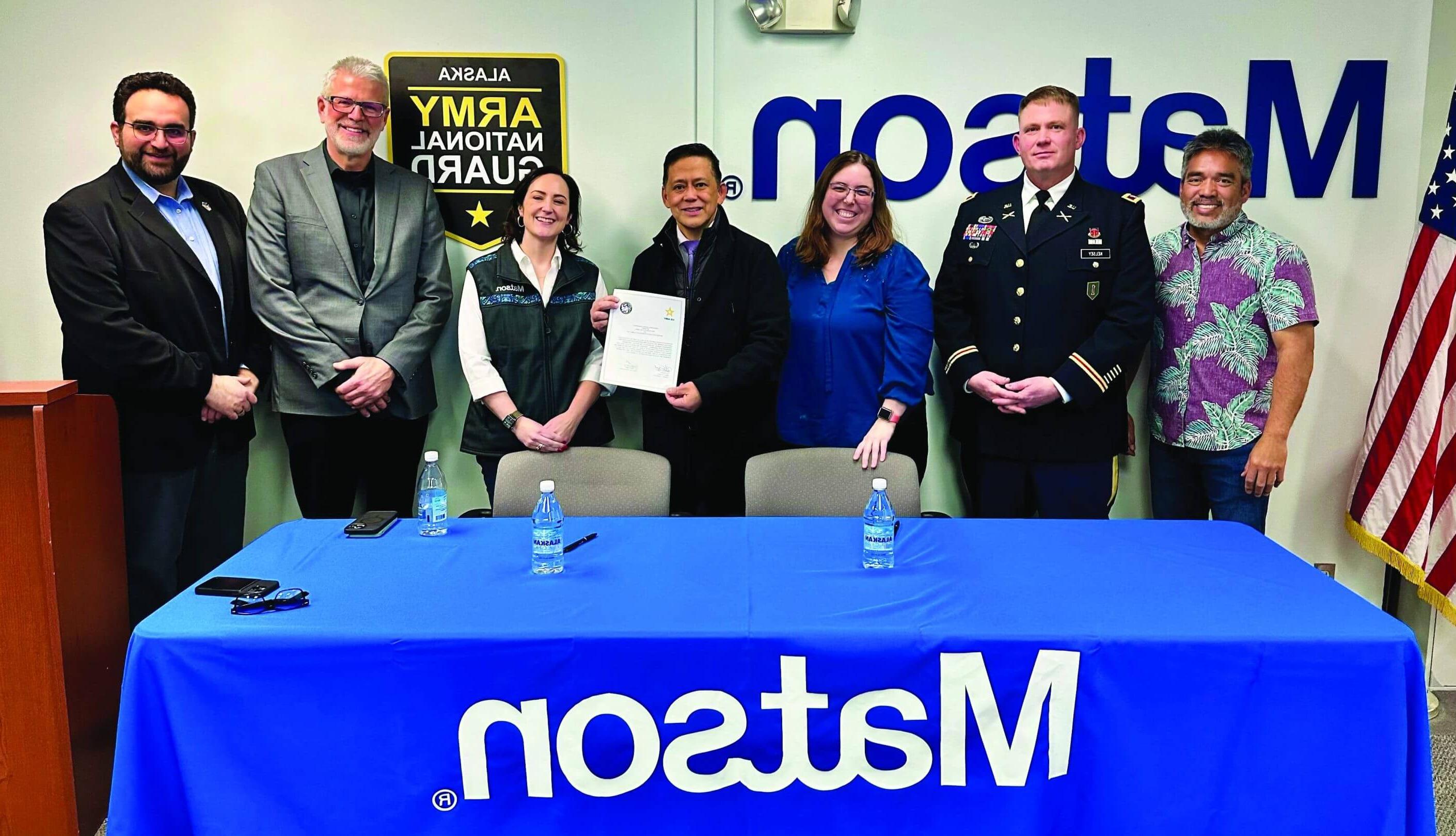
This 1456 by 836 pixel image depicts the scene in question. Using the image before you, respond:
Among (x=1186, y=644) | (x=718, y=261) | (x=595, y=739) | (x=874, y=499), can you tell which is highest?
(x=718, y=261)

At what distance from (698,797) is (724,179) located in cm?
253

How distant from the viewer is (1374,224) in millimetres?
3709

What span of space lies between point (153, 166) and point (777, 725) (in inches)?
Result: 104

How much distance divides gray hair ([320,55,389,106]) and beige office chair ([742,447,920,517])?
185 cm

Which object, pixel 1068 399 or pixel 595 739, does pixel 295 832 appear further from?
pixel 1068 399

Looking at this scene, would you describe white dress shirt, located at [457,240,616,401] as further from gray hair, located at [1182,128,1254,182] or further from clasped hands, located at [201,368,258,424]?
gray hair, located at [1182,128,1254,182]

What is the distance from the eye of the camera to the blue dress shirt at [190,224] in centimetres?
312


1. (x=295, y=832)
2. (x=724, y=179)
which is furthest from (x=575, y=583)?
(x=724, y=179)

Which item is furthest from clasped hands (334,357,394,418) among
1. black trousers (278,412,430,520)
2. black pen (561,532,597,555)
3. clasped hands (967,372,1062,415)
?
clasped hands (967,372,1062,415)

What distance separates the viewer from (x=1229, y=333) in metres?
3.19

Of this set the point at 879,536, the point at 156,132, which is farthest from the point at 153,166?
the point at 879,536

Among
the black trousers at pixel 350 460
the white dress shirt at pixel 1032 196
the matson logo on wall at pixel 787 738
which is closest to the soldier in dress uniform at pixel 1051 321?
the white dress shirt at pixel 1032 196

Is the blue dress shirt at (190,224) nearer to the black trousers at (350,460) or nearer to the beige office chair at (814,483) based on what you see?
the black trousers at (350,460)

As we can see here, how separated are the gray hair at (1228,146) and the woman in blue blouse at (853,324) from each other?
3.19 ft
